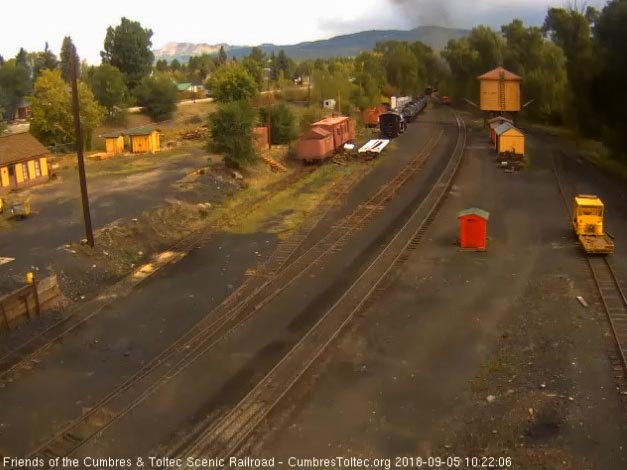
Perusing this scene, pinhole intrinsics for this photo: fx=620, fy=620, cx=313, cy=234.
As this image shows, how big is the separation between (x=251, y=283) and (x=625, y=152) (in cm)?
2425

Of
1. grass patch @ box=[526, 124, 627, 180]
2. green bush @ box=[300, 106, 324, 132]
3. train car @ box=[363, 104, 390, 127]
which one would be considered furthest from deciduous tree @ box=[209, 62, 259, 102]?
grass patch @ box=[526, 124, 627, 180]

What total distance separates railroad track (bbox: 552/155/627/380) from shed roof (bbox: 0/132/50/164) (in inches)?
1048

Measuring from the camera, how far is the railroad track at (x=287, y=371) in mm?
10430

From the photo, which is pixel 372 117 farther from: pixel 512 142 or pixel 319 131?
pixel 512 142

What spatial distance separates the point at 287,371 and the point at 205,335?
9.35 ft

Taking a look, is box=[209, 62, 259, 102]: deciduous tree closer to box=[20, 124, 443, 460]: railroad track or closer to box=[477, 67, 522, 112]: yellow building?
box=[477, 67, 522, 112]: yellow building

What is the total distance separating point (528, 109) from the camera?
63219mm

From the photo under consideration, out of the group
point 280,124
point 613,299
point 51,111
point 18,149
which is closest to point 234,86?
point 280,124

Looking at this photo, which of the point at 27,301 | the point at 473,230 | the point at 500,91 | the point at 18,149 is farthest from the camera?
the point at 500,91

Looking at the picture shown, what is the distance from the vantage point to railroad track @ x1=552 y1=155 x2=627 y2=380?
13433mm

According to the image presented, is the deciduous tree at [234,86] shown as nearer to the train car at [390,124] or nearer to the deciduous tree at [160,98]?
the deciduous tree at [160,98]

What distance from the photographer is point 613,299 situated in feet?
53.1

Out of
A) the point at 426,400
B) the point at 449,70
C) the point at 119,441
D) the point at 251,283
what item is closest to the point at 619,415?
the point at 426,400

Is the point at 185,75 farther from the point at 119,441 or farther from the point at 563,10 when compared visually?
the point at 119,441
